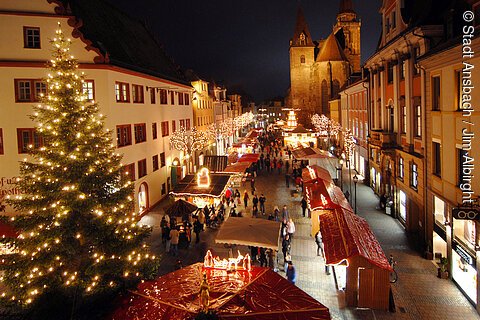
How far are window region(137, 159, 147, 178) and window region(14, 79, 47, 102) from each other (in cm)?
828

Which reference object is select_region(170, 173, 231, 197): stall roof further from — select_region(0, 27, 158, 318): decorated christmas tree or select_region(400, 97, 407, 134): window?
select_region(0, 27, 158, 318): decorated christmas tree

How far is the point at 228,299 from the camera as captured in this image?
10.0 meters

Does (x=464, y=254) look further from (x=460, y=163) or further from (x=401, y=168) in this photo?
(x=401, y=168)

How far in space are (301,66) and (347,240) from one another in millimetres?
78001

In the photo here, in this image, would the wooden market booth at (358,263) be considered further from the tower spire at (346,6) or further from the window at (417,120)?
the tower spire at (346,6)

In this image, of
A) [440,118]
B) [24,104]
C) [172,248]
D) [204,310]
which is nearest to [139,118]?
[24,104]

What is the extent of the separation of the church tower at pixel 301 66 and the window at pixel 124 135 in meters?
65.4

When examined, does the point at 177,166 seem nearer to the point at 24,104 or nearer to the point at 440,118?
the point at 24,104

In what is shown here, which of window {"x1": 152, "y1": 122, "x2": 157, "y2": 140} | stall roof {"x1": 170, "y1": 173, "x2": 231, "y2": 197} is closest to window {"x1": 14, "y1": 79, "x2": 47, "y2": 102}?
stall roof {"x1": 170, "y1": 173, "x2": 231, "y2": 197}

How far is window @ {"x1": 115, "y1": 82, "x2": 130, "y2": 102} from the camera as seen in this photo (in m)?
25.2

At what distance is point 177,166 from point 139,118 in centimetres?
952

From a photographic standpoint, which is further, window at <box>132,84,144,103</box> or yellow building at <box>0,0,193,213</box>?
window at <box>132,84,144,103</box>

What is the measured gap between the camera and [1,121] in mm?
21344

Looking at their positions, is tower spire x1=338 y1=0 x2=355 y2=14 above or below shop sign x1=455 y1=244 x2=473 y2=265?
above
